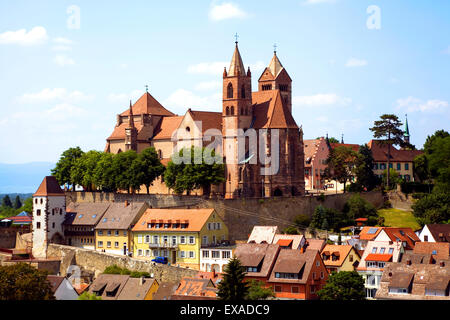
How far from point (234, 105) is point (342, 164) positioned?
20.0 meters

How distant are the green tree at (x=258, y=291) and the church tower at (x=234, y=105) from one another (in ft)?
142

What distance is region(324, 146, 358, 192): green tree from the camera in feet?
409

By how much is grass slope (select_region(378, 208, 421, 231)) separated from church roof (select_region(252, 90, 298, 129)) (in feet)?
58.7

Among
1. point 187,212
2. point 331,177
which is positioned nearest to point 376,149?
point 331,177

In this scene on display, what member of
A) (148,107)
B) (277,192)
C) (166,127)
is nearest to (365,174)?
(277,192)

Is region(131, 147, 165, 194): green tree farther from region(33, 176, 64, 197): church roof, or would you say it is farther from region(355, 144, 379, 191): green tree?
region(355, 144, 379, 191): green tree

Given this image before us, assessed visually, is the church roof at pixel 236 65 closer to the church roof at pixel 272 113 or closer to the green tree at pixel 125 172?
the church roof at pixel 272 113

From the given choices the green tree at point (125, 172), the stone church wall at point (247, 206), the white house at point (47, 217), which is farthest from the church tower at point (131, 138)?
the white house at point (47, 217)

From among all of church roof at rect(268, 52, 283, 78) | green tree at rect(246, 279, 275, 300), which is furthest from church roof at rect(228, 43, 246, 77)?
green tree at rect(246, 279, 275, 300)

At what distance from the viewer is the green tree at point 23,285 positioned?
232 feet

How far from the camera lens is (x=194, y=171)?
11144 cm

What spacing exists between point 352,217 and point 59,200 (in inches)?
1552

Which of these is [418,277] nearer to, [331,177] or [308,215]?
[308,215]

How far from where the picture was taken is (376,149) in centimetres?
13750
